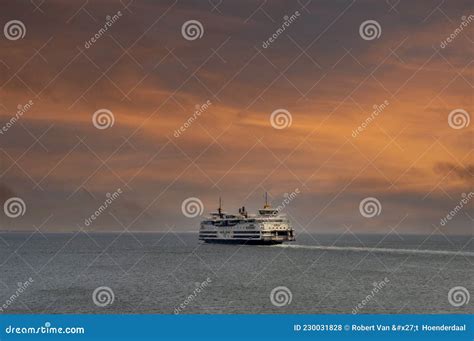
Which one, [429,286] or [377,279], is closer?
[429,286]

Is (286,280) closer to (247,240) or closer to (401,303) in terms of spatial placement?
(401,303)

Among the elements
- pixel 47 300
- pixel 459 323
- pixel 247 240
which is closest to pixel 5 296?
pixel 47 300

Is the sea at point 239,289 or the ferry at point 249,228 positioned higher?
the ferry at point 249,228

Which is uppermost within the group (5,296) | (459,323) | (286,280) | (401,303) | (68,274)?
(68,274)

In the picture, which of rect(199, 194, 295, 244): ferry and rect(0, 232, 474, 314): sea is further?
rect(199, 194, 295, 244): ferry

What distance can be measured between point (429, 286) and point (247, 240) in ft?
224

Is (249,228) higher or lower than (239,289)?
higher

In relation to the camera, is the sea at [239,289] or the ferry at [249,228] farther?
the ferry at [249,228]

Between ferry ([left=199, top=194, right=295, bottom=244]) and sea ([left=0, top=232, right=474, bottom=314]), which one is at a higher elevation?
ferry ([left=199, top=194, right=295, bottom=244])

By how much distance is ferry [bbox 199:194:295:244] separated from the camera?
→ 5177 inches

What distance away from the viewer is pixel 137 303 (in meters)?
53.1

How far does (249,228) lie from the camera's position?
5305 inches

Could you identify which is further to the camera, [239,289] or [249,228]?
[249,228]

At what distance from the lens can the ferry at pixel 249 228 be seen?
431ft
